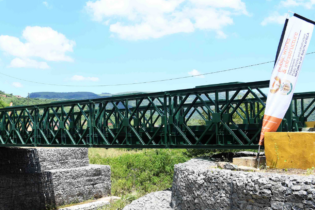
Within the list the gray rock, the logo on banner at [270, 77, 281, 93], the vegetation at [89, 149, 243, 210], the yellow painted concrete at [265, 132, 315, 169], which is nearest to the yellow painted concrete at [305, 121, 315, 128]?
the logo on banner at [270, 77, 281, 93]

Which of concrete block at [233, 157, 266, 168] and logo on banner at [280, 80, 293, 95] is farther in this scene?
concrete block at [233, 157, 266, 168]

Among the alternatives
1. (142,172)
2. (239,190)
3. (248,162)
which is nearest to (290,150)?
(248,162)

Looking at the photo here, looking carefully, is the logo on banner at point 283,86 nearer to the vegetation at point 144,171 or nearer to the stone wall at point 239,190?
the stone wall at point 239,190

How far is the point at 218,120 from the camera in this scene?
1566cm

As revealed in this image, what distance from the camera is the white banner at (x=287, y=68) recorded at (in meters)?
13.4

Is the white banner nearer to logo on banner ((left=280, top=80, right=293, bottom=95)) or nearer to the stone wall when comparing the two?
logo on banner ((left=280, top=80, right=293, bottom=95))

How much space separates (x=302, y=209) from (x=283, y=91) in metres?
4.90

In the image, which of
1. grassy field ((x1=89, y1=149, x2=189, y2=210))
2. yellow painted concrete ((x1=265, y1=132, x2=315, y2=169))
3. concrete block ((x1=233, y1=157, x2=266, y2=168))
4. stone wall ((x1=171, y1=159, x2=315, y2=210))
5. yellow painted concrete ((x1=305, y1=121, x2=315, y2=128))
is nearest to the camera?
stone wall ((x1=171, y1=159, x2=315, y2=210))

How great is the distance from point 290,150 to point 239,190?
2.47 meters

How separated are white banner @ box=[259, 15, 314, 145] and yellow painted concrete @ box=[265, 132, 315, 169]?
33.6 inches

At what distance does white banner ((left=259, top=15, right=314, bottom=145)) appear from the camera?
13383 millimetres

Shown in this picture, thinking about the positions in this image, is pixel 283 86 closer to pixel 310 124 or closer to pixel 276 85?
pixel 276 85

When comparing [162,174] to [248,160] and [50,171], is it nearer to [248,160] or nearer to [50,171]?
[50,171]

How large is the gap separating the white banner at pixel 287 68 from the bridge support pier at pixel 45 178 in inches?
741
